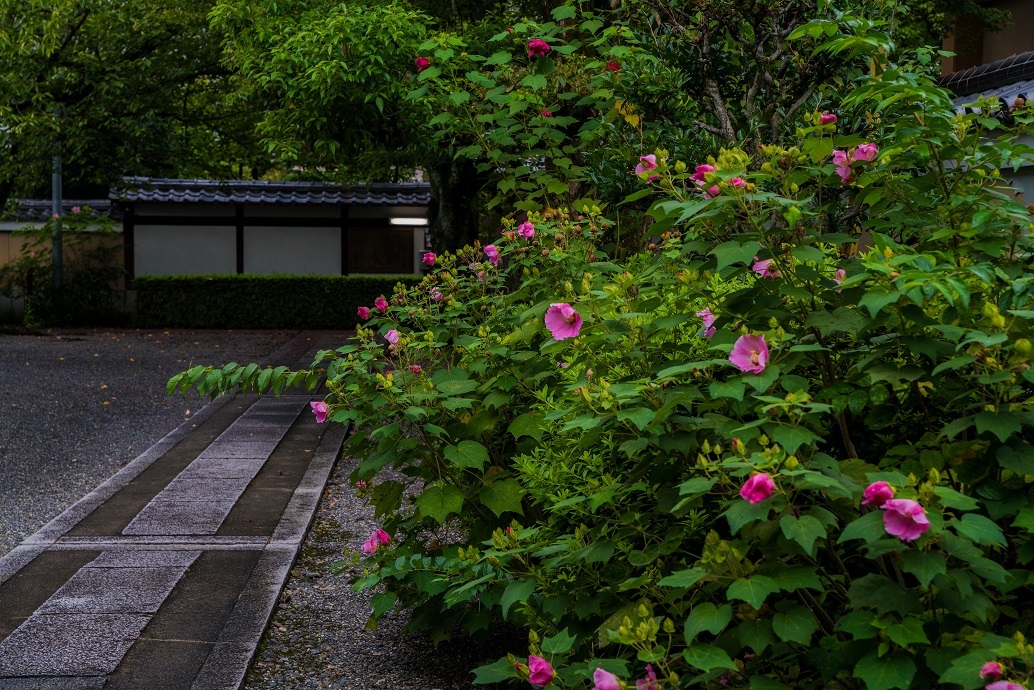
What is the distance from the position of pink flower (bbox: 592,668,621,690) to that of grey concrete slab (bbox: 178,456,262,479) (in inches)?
210

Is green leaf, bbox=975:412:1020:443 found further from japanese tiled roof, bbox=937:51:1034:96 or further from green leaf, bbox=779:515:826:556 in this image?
japanese tiled roof, bbox=937:51:1034:96

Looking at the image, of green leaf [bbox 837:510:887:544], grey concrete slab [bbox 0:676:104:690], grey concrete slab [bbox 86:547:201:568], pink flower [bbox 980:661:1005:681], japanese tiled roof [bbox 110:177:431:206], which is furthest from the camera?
japanese tiled roof [bbox 110:177:431:206]

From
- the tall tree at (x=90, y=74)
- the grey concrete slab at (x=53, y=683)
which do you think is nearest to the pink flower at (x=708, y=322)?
the grey concrete slab at (x=53, y=683)

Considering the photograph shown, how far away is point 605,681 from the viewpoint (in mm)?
2031

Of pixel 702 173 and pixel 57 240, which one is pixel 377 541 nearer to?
pixel 702 173

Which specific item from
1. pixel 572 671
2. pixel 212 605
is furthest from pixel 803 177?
pixel 212 605

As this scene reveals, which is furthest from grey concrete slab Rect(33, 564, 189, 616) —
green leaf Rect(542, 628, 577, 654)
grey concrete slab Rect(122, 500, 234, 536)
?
green leaf Rect(542, 628, 577, 654)

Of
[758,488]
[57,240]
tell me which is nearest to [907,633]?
[758,488]

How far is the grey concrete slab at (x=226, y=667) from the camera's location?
3.51 metres

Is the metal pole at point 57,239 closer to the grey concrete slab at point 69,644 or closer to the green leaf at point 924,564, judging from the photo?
the grey concrete slab at point 69,644

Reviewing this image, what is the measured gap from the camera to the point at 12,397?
10531mm

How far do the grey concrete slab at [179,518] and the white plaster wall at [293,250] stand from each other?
1600cm

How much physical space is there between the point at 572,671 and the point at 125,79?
14678 mm

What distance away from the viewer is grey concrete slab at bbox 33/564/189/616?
427 centimetres
